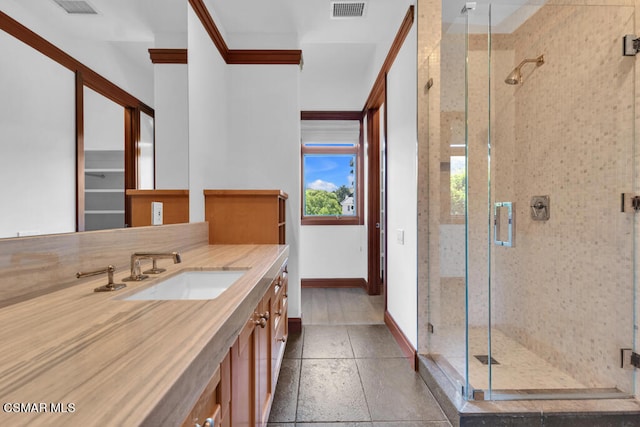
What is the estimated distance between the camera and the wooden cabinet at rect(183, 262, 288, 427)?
2.42ft

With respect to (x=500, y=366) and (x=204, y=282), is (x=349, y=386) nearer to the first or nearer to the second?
(x=500, y=366)

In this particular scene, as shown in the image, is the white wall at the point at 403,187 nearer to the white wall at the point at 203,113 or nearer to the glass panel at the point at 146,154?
the white wall at the point at 203,113

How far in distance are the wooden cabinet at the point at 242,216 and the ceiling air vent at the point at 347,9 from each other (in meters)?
1.52

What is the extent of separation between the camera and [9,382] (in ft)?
1.46

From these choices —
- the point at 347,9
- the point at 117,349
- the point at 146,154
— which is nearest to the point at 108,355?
the point at 117,349

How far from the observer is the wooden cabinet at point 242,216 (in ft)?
8.01

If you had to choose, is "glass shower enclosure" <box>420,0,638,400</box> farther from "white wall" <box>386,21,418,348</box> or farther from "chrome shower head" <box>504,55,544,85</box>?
"white wall" <box>386,21,418,348</box>

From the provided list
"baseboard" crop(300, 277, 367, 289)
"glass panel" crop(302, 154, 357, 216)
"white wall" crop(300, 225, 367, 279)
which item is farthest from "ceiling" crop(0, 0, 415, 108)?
"baseboard" crop(300, 277, 367, 289)

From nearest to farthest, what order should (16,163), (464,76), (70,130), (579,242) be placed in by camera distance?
1. (16,163)
2. (70,130)
3. (579,242)
4. (464,76)

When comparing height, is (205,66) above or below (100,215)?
above

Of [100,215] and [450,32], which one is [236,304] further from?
[450,32]

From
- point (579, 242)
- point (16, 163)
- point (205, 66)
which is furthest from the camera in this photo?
point (205, 66)

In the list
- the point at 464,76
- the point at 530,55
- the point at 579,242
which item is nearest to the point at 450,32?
the point at 464,76

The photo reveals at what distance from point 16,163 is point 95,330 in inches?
21.3
